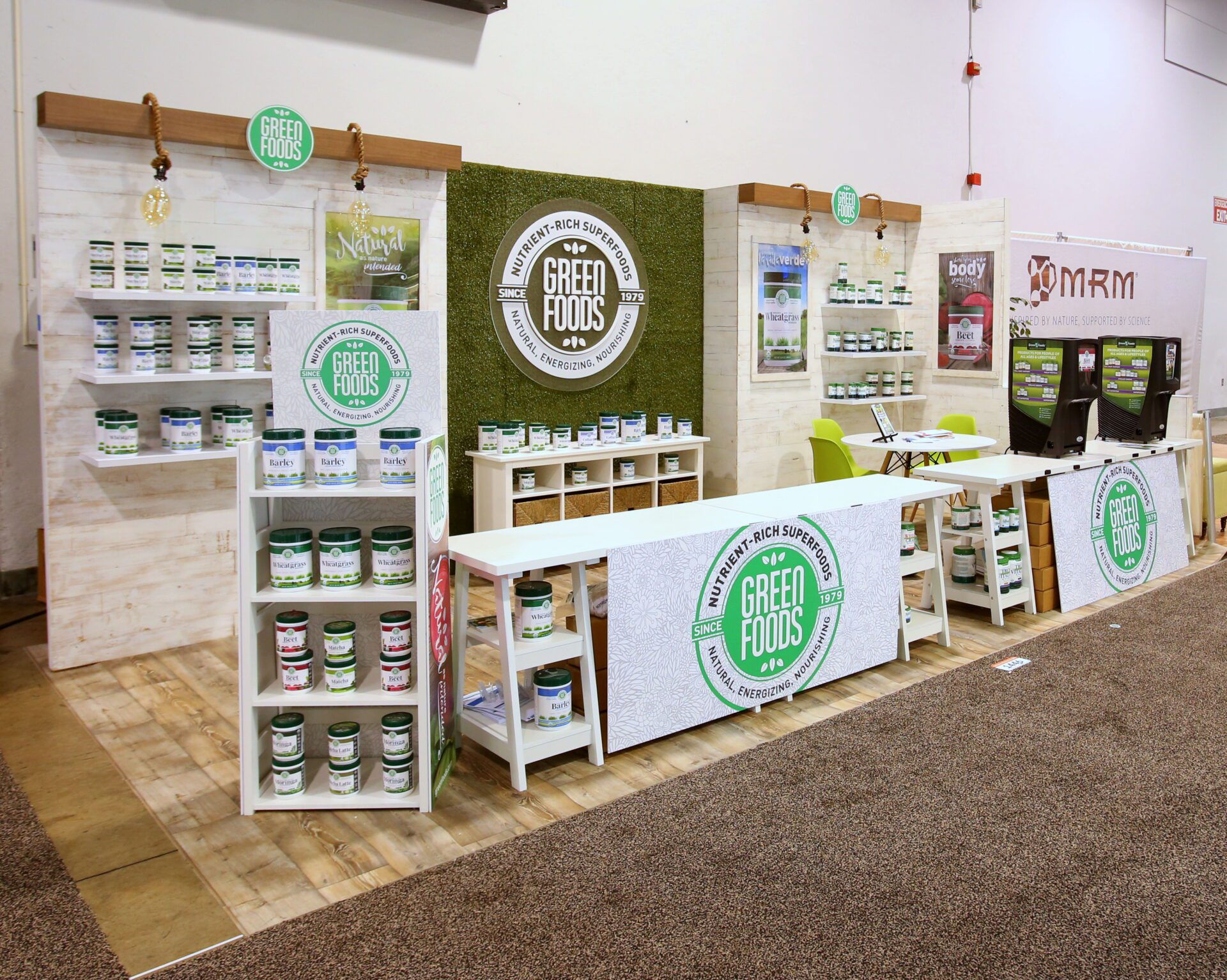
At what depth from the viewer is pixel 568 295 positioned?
6566 mm

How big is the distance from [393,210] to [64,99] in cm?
157

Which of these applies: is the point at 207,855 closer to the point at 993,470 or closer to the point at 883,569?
the point at 883,569

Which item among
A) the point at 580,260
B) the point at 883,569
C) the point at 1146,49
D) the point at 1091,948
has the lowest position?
the point at 1091,948

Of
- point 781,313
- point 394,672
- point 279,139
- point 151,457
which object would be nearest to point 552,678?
point 394,672

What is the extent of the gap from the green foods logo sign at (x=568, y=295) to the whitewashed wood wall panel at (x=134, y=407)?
4.44ft

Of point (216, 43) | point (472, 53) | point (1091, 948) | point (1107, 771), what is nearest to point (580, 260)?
point (472, 53)

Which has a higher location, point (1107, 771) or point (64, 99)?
point (64, 99)

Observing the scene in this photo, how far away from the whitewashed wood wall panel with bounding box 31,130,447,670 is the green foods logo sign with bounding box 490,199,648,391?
1352 millimetres

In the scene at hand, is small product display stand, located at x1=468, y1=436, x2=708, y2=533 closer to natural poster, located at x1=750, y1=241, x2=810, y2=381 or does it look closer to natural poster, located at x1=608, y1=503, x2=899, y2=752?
natural poster, located at x1=750, y1=241, x2=810, y2=381

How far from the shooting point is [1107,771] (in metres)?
3.44

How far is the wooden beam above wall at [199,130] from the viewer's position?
14.3 ft

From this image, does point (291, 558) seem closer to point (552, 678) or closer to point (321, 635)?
point (321, 635)

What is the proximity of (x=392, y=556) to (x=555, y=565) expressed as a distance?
728 mm

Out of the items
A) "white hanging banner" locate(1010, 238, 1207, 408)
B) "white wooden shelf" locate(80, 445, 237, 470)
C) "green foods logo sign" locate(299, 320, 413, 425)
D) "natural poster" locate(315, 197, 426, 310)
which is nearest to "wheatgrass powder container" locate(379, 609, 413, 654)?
"green foods logo sign" locate(299, 320, 413, 425)
